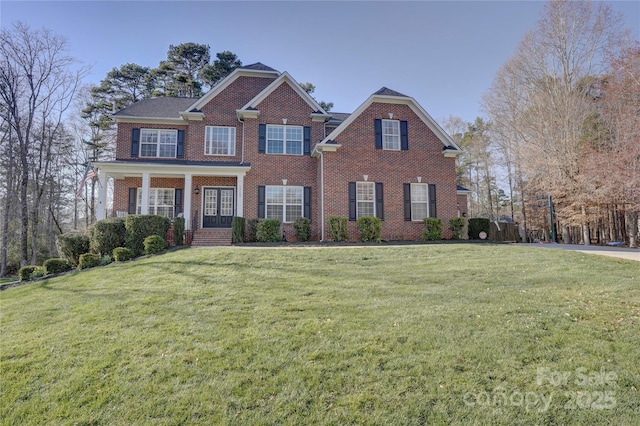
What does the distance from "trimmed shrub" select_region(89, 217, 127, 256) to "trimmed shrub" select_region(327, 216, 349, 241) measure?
26.5 ft

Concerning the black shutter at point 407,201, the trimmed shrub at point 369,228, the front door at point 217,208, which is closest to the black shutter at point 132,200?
the front door at point 217,208

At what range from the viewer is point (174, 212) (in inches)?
650

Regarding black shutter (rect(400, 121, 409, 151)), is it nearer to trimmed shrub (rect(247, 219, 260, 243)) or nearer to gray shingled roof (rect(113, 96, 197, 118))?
trimmed shrub (rect(247, 219, 260, 243))

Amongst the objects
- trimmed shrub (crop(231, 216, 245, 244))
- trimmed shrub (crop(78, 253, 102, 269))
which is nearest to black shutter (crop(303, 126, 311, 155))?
trimmed shrub (crop(231, 216, 245, 244))

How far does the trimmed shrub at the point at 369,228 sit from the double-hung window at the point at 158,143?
10277 mm

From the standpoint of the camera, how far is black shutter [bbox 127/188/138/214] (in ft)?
53.6

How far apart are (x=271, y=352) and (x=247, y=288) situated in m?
2.92

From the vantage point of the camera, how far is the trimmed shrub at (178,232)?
527 inches

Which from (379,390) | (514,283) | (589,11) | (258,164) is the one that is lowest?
(379,390)

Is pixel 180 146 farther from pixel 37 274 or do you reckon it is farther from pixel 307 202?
pixel 37 274

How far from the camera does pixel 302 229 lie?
14648 millimetres

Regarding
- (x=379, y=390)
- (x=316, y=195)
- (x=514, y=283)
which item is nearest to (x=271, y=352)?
(x=379, y=390)

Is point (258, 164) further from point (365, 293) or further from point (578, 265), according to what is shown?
point (578, 265)

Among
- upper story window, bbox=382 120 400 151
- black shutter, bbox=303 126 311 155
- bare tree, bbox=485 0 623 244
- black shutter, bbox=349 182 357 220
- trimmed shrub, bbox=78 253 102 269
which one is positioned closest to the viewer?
trimmed shrub, bbox=78 253 102 269
